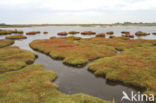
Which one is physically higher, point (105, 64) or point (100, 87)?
point (105, 64)

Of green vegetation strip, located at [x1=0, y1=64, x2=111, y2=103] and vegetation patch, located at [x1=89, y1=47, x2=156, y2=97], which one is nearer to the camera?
green vegetation strip, located at [x1=0, y1=64, x2=111, y2=103]

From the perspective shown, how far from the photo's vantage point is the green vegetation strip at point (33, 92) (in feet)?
50.5

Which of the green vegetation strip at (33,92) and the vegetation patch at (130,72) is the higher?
the vegetation patch at (130,72)

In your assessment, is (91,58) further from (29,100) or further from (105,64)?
(29,100)

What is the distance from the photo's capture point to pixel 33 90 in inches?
700

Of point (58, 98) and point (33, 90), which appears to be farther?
point (33, 90)

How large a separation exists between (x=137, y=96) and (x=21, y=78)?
21236mm

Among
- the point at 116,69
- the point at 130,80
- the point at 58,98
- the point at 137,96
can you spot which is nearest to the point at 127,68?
the point at 116,69

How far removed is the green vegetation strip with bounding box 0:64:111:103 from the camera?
50.5 feet

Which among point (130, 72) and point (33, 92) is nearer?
point (33, 92)

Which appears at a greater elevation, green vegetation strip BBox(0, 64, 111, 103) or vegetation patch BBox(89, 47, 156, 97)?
vegetation patch BBox(89, 47, 156, 97)

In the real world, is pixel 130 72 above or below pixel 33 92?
above

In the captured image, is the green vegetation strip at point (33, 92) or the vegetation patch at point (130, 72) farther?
the vegetation patch at point (130, 72)

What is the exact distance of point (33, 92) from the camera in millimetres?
17234
